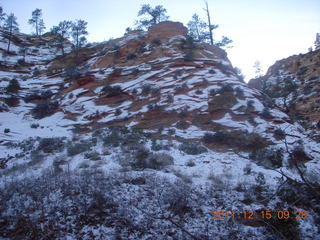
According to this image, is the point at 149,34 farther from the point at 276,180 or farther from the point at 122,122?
the point at 276,180

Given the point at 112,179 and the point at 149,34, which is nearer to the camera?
the point at 112,179

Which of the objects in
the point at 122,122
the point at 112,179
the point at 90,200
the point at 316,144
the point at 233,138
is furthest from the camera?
the point at 122,122

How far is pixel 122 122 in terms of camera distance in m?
12.4

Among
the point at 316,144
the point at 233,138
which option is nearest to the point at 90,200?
the point at 233,138

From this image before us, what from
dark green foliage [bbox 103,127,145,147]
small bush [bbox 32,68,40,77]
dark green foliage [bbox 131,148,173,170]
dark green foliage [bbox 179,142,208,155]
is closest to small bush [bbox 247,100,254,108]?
dark green foliage [bbox 179,142,208,155]

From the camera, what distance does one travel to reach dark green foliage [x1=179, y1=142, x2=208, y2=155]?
8.34 m

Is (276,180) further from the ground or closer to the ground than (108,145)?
closer to the ground

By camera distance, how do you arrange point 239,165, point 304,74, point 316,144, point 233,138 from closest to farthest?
1. point 239,165
2. point 316,144
3. point 233,138
4. point 304,74

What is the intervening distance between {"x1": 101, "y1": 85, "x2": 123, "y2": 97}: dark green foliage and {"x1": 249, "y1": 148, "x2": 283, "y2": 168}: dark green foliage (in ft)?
33.8

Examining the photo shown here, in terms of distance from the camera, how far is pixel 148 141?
9.66m

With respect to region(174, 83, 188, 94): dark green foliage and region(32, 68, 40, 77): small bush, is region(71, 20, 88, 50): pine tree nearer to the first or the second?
region(32, 68, 40, 77): small bush

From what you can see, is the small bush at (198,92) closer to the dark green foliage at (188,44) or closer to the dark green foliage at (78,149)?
the dark green foliage at (188,44)

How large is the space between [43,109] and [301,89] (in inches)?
834

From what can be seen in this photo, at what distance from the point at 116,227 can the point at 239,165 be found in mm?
5149
